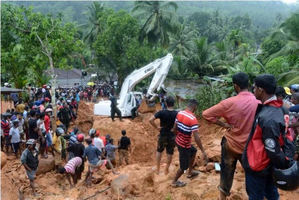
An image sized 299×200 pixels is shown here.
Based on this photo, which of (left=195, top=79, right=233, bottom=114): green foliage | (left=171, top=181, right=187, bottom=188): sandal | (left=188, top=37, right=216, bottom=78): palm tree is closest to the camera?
(left=171, top=181, right=187, bottom=188): sandal

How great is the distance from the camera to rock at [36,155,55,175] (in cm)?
877

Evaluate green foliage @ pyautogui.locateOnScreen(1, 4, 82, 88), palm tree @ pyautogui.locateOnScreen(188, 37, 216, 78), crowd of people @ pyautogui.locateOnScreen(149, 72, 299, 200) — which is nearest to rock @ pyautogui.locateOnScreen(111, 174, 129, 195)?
crowd of people @ pyautogui.locateOnScreen(149, 72, 299, 200)

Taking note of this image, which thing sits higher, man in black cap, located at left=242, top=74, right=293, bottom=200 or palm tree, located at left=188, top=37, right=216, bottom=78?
palm tree, located at left=188, top=37, right=216, bottom=78

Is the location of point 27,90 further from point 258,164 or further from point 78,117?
point 258,164

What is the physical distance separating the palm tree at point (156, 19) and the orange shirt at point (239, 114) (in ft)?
78.2

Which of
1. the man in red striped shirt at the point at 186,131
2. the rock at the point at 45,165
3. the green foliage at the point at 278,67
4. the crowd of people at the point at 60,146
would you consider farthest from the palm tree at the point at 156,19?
the man in red striped shirt at the point at 186,131

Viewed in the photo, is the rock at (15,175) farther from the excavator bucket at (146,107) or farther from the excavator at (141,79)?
the excavator bucket at (146,107)

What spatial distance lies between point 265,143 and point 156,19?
25.5 metres

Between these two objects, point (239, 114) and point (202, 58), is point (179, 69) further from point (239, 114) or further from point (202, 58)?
point (239, 114)

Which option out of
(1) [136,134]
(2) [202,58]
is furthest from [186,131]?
→ (2) [202,58]

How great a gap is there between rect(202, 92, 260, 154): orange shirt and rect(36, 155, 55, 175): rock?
6.71m

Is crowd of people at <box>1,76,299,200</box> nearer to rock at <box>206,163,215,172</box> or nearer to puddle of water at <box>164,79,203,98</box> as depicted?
rock at <box>206,163,215,172</box>

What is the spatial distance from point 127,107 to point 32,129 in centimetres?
689

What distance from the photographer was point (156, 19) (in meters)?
27.0
